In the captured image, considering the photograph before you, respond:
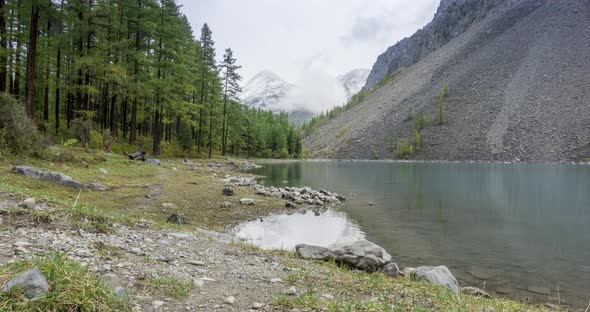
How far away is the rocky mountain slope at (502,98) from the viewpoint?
113375mm

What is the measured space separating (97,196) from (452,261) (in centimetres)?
1434

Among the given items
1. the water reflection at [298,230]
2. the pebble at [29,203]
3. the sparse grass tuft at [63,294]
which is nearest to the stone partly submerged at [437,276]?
the water reflection at [298,230]

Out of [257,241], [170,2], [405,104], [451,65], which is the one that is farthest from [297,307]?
[451,65]

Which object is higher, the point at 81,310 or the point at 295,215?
the point at 81,310

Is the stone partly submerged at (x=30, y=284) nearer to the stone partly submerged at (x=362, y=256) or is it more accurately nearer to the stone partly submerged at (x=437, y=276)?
the stone partly submerged at (x=362, y=256)

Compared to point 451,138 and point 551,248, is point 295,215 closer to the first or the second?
point 551,248

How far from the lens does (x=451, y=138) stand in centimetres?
13275

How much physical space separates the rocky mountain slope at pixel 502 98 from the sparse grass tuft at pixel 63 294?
128003mm

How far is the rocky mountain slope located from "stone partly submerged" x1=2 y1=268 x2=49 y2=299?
12850cm

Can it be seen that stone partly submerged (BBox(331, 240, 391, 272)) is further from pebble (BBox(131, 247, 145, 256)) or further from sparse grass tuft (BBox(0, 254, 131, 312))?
sparse grass tuft (BBox(0, 254, 131, 312))

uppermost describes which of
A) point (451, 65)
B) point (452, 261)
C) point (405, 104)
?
point (451, 65)

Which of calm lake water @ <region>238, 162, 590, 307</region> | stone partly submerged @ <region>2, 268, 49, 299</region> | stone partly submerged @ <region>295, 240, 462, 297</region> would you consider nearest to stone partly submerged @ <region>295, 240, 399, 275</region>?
stone partly submerged @ <region>295, 240, 462, 297</region>

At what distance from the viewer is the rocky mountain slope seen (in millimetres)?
113375

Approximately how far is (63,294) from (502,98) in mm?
153389
